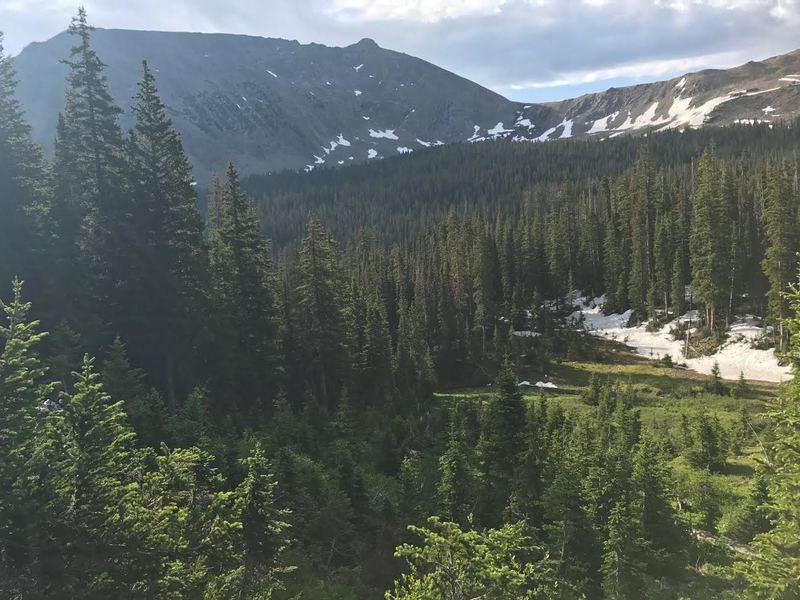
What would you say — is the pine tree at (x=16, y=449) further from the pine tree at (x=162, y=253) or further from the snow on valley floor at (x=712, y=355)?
the snow on valley floor at (x=712, y=355)

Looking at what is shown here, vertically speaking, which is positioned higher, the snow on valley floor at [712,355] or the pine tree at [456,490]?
the pine tree at [456,490]

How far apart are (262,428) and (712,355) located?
51462mm

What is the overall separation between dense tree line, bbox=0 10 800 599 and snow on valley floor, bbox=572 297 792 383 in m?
3.07

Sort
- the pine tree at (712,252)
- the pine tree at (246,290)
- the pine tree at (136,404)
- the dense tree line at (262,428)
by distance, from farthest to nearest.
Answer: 1. the pine tree at (712,252)
2. the pine tree at (246,290)
3. the pine tree at (136,404)
4. the dense tree line at (262,428)

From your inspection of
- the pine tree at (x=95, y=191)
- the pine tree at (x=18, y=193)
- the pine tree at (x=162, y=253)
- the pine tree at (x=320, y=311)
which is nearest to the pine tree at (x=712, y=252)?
the pine tree at (x=320, y=311)

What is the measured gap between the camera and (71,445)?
29.5ft

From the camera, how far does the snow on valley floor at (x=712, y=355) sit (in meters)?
51.8

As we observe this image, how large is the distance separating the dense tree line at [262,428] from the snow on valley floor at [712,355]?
307cm

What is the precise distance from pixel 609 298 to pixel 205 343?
219 ft

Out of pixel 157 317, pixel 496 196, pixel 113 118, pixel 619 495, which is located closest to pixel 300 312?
pixel 157 317

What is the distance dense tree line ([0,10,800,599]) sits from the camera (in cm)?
876

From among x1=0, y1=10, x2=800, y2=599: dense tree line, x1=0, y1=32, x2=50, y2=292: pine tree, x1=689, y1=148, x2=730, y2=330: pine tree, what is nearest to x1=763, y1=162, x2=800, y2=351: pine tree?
x1=0, y1=10, x2=800, y2=599: dense tree line

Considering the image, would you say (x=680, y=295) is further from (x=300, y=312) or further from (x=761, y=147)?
(x=761, y=147)

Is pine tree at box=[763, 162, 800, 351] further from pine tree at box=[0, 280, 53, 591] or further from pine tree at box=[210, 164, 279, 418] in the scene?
pine tree at box=[0, 280, 53, 591]
